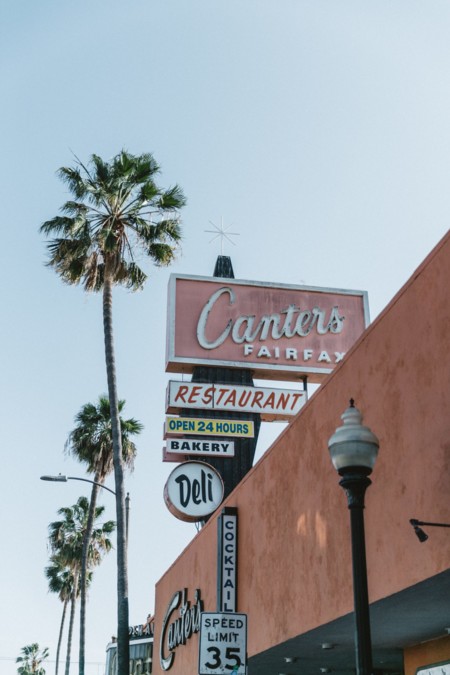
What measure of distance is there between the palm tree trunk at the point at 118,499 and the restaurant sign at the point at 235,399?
5.30 ft

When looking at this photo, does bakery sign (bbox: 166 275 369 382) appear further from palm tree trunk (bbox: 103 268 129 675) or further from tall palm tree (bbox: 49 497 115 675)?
tall palm tree (bbox: 49 497 115 675)

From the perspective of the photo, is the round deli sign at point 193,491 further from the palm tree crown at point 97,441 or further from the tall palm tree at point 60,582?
the tall palm tree at point 60,582

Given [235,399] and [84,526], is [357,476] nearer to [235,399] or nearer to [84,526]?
[235,399]

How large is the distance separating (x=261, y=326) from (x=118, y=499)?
6.41 metres

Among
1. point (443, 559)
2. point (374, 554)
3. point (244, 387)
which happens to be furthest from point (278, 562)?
point (244, 387)

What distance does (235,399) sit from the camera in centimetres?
2447

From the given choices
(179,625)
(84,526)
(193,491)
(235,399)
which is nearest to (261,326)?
(235,399)

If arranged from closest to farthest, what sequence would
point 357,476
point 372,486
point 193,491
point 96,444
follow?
point 357,476 < point 372,486 < point 193,491 < point 96,444

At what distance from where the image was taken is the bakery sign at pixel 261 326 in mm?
24828

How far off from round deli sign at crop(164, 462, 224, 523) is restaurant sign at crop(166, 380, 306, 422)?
2.40 meters

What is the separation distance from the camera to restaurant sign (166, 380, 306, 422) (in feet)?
78.8

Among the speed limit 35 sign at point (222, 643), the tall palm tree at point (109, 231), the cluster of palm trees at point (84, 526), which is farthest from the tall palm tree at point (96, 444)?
the speed limit 35 sign at point (222, 643)

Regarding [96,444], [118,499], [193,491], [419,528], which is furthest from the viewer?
[96,444]

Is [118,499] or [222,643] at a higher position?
[118,499]
